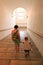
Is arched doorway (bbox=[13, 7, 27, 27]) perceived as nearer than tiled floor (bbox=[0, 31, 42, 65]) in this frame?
No

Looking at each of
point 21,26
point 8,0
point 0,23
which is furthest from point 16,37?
point 21,26

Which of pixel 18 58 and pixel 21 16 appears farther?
pixel 21 16

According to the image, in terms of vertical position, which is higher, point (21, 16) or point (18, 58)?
point (21, 16)

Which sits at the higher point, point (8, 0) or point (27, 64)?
point (8, 0)

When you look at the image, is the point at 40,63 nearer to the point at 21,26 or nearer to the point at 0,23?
the point at 0,23

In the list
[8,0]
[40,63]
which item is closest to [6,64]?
[40,63]

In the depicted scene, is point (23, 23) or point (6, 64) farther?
point (23, 23)

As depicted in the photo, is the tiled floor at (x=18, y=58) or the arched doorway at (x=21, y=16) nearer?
the tiled floor at (x=18, y=58)

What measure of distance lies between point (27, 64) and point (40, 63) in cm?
41

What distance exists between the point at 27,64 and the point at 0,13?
21.7 ft

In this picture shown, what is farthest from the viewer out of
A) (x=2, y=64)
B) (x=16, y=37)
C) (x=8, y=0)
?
(x=8, y=0)

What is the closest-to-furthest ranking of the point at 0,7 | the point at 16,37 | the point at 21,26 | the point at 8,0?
the point at 16,37
the point at 0,7
the point at 8,0
the point at 21,26

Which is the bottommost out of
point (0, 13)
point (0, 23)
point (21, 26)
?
point (21, 26)

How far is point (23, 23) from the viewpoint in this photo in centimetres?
2716
